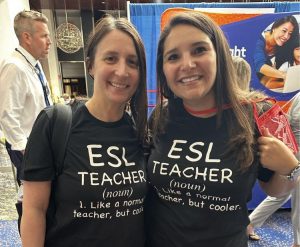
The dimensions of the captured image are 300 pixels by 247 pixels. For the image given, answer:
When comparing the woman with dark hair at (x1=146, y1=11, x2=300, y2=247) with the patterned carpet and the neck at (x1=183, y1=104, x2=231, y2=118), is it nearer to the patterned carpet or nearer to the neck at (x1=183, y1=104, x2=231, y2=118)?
the neck at (x1=183, y1=104, x2=231, y2=118)

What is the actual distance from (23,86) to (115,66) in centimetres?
142

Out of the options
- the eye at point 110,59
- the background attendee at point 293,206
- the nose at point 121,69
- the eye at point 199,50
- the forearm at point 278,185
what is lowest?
the background attendee at point 293,206

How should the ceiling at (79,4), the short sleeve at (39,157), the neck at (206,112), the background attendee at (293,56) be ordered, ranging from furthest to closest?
the ceiling at (79,4), the background attendee at (293,56), the neck at (206,112), the short sleeve at (39,157)

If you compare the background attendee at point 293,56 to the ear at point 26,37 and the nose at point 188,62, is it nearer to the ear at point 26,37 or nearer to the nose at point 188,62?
the nose at point 188,62

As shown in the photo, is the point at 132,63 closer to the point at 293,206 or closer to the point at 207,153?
the point at 207,153

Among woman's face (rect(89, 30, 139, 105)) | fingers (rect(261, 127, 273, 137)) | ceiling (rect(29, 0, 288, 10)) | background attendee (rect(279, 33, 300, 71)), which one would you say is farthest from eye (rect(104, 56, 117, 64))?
ceiling (rect(29, 0, 288, 10))

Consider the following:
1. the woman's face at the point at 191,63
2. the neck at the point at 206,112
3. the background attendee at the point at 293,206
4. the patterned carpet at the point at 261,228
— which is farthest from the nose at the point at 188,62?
the patterned carpet at the point at 261,228

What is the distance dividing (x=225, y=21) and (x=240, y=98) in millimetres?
1603

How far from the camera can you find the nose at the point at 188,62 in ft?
3.03

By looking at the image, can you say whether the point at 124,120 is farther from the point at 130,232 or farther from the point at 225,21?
the point at 225,21

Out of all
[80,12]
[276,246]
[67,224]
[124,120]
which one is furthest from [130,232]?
[80,12]

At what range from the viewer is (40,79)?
2289mm

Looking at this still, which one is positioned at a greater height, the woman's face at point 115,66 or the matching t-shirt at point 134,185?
the woman's face at point 115,66

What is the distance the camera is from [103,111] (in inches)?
40.2
